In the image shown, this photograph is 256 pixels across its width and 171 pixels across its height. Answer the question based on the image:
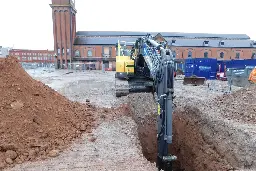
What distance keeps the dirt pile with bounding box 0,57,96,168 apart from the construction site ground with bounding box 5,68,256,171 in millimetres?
338

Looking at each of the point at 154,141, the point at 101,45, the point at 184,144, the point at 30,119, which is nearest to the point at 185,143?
the point at 184,144

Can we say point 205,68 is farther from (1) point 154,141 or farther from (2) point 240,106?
(1) point 154,141

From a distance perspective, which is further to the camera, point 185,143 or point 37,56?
point 37,56

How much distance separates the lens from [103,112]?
32.5ft

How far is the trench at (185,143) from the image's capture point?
789 cm

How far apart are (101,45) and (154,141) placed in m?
48.4

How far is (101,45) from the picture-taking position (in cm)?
5612

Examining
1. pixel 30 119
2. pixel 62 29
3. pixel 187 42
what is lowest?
pixel 30 119

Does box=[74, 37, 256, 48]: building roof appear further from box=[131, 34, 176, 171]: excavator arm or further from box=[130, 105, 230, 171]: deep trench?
box=[131, 34, 176, 171]: excavator arm

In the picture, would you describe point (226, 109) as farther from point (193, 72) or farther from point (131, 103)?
point (193, 72)

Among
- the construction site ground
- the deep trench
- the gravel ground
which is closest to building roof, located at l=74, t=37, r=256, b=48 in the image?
the construction site ground

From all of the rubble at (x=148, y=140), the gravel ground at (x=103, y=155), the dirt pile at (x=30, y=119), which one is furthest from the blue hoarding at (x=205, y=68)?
the gravel ground at (x=103, y=155)

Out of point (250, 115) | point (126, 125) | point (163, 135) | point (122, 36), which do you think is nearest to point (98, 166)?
point (163, 135)

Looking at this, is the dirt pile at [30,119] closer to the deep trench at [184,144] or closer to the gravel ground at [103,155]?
the gravel ground at [103,155]
